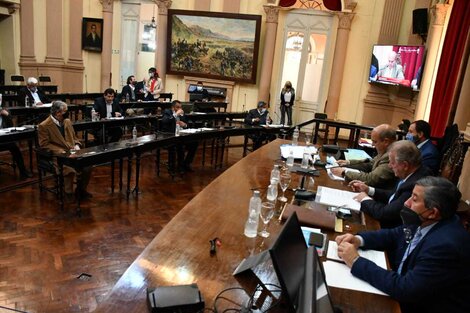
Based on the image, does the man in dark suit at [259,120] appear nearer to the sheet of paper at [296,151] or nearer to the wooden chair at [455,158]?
the sheet of paper at [296,151]

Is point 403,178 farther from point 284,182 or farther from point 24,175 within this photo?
point 24,175

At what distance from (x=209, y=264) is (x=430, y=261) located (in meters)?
0.97

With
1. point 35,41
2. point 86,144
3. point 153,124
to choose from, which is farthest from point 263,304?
point 35,41

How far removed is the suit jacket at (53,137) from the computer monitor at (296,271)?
160 inches

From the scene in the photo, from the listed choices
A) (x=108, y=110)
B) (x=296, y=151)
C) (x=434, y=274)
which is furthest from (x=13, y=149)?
(x=434, y=274)

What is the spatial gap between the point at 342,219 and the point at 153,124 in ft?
19.1

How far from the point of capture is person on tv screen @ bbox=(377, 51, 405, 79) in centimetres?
873

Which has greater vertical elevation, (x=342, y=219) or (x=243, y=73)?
(x=243, y=73)

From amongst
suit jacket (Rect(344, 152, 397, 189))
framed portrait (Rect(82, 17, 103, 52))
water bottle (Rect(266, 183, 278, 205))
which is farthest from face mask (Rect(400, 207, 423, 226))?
framed portrait (Rect(82, 17, 103, 52))

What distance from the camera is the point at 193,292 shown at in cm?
152

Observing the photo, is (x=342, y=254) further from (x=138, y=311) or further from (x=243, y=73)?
(x=243, y=73)

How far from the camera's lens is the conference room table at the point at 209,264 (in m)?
1.56

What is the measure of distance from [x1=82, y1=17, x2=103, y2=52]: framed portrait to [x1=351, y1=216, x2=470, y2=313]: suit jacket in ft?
38.8

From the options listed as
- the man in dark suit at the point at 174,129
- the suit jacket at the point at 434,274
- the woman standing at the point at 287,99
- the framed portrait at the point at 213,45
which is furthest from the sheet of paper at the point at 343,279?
the framed portrait at the point at 213,45
